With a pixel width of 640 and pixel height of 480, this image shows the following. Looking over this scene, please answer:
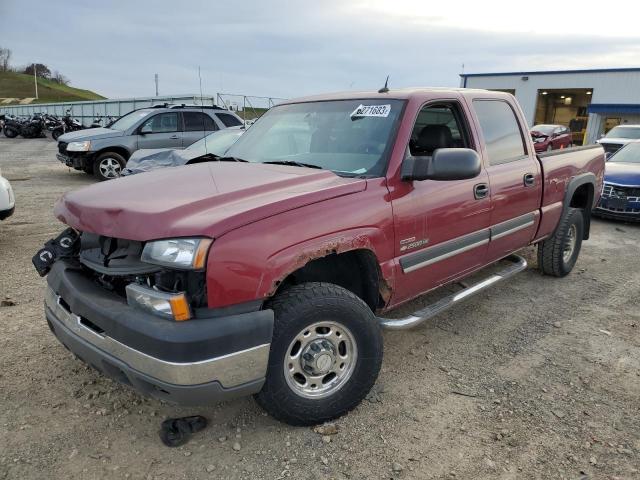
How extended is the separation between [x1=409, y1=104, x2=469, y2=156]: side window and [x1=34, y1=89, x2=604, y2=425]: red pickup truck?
11 mm

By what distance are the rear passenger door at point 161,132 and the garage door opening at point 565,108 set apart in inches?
1360

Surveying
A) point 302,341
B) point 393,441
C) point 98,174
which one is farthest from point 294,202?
point 98,174

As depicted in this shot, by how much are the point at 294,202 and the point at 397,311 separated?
210cm

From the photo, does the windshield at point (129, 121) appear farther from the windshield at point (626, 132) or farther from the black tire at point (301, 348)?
the windshield at point (626, 132)

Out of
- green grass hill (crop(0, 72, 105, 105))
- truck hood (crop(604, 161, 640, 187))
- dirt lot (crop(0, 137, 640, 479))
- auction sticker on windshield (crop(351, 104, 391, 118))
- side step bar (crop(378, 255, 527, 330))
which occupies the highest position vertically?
green grass hill (crop(0, 72, 105, 105))

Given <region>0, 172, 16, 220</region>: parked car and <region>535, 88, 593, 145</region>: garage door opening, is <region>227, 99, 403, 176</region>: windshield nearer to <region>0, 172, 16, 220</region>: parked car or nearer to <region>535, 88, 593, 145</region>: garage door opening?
<region>0, 172, 16, 220</region>: parked car

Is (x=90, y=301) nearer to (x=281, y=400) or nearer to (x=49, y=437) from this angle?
(x=49, y=437)

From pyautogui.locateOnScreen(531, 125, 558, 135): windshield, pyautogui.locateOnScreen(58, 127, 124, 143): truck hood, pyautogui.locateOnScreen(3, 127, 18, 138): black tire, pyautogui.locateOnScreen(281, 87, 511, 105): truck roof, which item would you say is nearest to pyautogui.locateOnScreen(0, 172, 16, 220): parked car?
pyautogui.locateOnScreen(281, 87, 511, 105): truck roof

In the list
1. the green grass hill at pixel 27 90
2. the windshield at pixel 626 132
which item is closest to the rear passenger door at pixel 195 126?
the windshield at pixel 626 132

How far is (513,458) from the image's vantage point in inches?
102

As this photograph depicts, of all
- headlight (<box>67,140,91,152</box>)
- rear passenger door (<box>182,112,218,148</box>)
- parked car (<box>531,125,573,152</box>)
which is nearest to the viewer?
headlight (<box>67,140,91,152</box>)

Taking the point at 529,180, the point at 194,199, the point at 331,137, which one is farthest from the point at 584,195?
the point at 194,199

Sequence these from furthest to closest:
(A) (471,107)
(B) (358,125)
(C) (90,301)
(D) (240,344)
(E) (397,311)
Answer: (E) (397,311), (A) (471,107), (B) (358,125), (C) (90,301), (D) (240,344)

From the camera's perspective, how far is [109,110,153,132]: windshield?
11.7m
